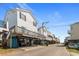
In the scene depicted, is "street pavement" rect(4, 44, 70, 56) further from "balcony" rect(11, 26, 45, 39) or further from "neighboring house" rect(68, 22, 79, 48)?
"balcony" rect(11, 26, 45, 39)

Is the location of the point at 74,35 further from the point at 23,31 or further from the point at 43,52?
the point at 23,31

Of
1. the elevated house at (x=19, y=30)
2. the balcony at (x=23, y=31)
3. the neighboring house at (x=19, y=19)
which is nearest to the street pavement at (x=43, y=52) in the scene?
the balcony at (x=23, y=31)

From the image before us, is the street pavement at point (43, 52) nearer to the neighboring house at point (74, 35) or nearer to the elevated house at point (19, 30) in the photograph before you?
the neighboring house at point (74, 35)

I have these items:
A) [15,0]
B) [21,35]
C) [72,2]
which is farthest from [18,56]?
[21,35]

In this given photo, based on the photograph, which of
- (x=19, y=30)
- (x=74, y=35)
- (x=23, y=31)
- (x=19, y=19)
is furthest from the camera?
(x=19, y=19)

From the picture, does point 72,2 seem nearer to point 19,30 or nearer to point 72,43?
point 72,43

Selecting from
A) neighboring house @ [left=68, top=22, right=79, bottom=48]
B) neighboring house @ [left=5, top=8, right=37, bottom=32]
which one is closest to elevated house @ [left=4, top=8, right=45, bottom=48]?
neighboring house @ [left=5, top=8, right=37, bottom=32]

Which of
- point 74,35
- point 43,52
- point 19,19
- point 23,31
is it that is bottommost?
point 43,52

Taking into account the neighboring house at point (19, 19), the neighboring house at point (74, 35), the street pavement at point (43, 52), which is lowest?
the street pavement at point (43, 52)

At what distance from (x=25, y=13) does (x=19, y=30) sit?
1.19 m

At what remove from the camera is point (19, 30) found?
9.27 m

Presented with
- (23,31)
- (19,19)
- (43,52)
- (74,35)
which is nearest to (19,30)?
(23,31)

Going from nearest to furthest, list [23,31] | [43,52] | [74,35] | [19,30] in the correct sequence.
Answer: [43,52]
[74,35]
[23,31]
[19,30]

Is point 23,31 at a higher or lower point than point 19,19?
lower
